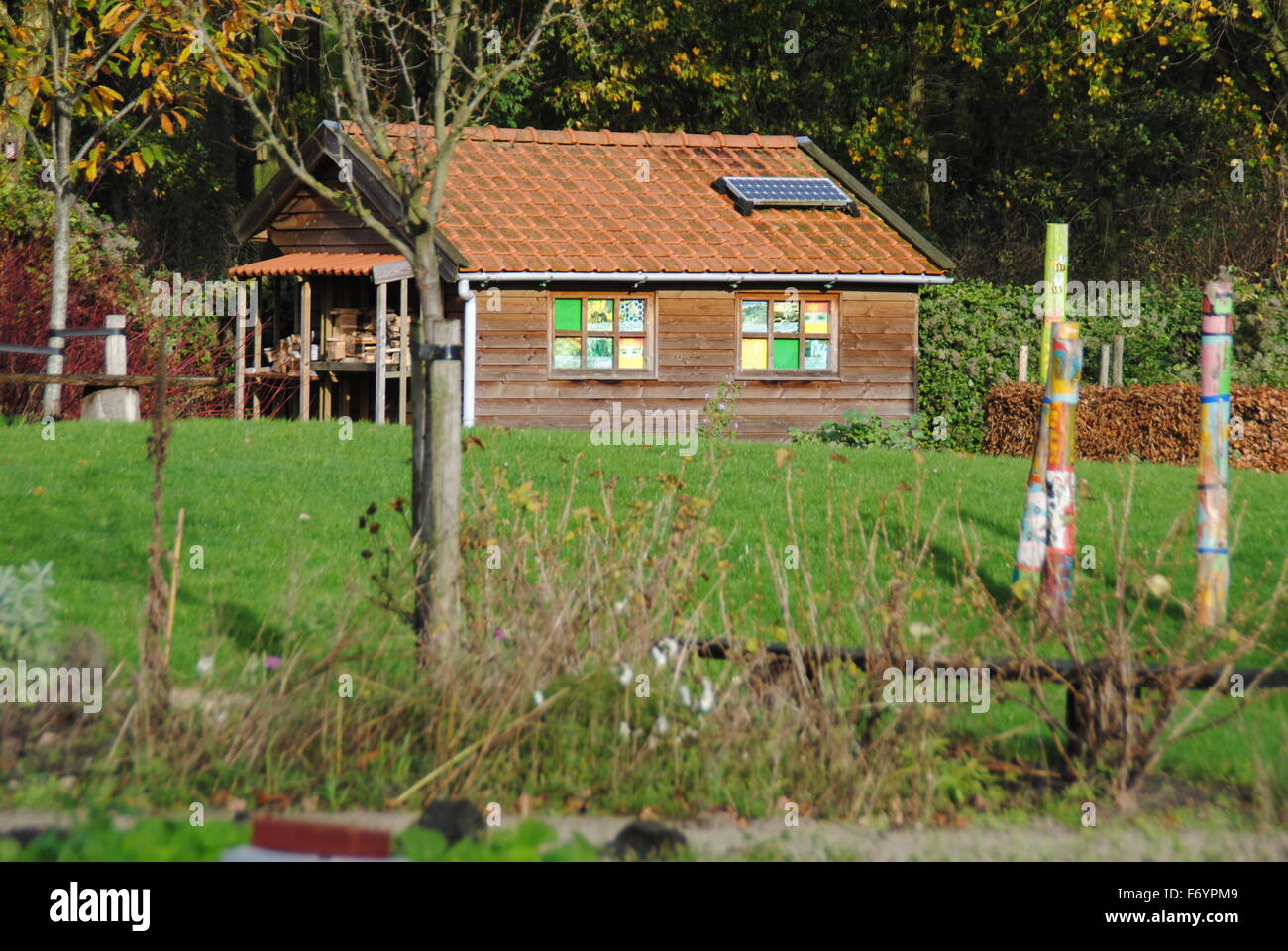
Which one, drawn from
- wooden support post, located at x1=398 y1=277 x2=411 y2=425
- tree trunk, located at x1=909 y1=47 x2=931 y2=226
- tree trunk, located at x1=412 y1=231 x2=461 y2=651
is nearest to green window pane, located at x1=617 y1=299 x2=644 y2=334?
wooden support post, located at x1=398 y1=277 x2=411 y2=425

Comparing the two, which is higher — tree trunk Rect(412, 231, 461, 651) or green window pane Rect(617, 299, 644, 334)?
green window pane Rect(617, 299, 644, 334)

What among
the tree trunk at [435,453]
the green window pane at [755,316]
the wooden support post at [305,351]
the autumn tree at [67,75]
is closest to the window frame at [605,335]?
the green window pane at [755,316]

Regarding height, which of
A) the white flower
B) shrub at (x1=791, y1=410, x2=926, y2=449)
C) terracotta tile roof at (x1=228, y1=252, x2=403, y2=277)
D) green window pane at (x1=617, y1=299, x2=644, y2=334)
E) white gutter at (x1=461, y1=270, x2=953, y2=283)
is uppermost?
terracotta tile roof at (x1=228, y1=252, x2=403, y2=277)

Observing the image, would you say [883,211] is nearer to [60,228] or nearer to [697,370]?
[697,370]

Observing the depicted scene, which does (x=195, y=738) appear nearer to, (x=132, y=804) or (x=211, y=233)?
(x=132, y=804)

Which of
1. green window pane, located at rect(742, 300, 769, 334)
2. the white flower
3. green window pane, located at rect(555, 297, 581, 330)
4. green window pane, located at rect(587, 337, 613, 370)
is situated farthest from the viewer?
green window pane, located at rect(742, 300, 769, 334)

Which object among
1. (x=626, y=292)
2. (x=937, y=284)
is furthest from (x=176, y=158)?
(x=937, y=284)

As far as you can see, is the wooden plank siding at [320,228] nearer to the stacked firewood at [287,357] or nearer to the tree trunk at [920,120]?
the stacked firewood at [287,357]

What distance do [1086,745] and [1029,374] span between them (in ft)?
53.5

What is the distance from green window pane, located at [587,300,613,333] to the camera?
19422 mm

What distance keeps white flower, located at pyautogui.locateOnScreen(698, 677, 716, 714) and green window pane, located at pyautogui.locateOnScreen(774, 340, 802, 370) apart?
14934mm

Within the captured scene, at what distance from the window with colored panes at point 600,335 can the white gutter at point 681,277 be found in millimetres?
380

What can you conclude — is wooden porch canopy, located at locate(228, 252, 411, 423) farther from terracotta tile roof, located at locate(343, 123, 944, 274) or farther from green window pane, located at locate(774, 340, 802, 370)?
green window pane, located at locate(774, 340, 802, 370)

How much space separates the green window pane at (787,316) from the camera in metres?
20.0
